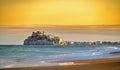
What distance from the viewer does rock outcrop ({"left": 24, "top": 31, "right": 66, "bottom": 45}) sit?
4.22 feet

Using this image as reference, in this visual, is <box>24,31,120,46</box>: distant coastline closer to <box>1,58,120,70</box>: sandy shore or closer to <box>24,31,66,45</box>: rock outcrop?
<box>24,31,66,45</box>: rock outcrop

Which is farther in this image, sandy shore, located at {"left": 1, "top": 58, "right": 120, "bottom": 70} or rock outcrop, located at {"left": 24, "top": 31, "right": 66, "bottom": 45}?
rock outcrop, located at {"left": 24, "top": 31, "right": 66, "bottom": 45}

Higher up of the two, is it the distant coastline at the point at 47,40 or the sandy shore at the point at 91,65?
the distant coastline at the point at 47,40

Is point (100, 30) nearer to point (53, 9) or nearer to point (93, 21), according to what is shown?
point (93, 21)

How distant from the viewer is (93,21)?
4.96 feet

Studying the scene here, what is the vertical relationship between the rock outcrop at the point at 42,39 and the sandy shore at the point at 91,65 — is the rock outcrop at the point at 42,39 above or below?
above

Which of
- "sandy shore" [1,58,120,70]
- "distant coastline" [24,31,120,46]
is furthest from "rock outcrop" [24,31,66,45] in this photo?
"sandy shore" [1,58,120,70]

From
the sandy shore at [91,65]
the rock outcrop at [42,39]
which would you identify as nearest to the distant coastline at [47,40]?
the rock outcrop at [42,39]

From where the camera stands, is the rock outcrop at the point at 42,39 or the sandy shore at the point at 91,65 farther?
the rock outcrop at the point at 42,39

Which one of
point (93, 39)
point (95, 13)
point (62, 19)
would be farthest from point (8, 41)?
point (95, 13)

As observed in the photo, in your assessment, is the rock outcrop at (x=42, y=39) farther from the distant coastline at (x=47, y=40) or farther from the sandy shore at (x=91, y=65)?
the sandy shore at (x=91, y=65)

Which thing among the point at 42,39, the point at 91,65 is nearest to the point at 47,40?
the point at 42,39

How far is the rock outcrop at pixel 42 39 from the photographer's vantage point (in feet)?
4.22

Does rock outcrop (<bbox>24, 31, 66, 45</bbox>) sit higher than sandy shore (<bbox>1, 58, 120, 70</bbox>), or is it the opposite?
rock outcrop (<bbox>24, 31, 66, 45</bbox>)
